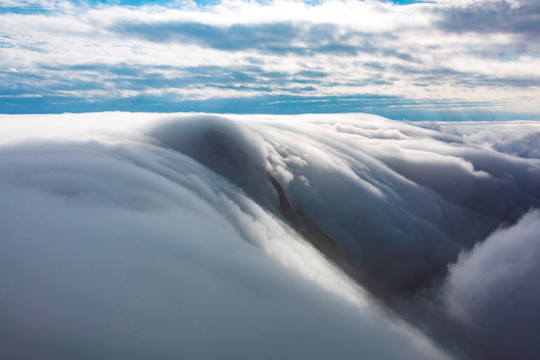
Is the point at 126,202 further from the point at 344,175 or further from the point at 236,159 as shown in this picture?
the point at 344,175

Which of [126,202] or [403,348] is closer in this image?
[126,202]

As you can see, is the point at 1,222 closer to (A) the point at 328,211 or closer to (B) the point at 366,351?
(B) the point at 366,351

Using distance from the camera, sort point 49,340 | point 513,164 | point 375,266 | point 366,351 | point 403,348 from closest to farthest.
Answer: point 49,340
point 366,351
point 403,348
point 375,266
point 513,164

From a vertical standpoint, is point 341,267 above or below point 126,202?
below

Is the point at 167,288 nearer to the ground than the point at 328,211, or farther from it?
farther from it

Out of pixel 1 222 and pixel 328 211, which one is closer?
pixel 1 222

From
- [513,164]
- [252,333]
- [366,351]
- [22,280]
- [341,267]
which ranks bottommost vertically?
[513,164]

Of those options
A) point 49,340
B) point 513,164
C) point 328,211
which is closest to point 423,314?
point 328,211

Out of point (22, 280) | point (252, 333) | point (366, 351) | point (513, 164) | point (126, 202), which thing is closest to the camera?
point (22, 280)

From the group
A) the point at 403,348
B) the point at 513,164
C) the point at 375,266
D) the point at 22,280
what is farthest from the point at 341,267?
the point at 513,164
